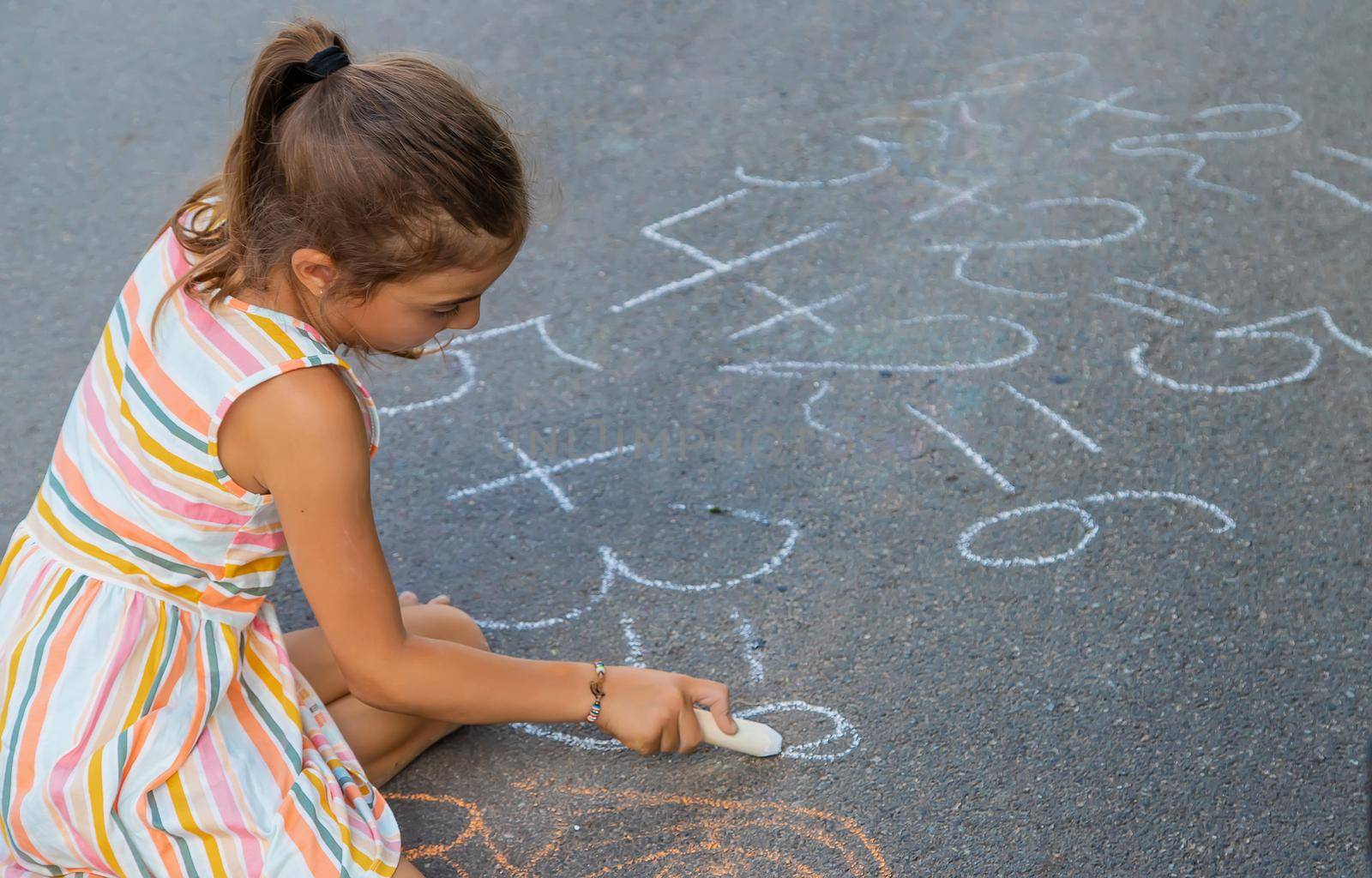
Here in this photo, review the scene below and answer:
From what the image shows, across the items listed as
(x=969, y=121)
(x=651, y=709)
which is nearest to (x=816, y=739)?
(x=651, y=709)

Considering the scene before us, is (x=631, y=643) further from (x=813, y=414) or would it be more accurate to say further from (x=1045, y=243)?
(x=1045, y=243)

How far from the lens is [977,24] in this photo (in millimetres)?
4496

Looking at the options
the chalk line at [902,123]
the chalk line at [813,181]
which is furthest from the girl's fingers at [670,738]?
the chalk line at [902,123]

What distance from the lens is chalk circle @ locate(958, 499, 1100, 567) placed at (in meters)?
2.28

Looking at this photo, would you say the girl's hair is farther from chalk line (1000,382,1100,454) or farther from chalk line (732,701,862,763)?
chalk line (1000,382,1100,454)

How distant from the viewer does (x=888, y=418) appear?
2.68 m

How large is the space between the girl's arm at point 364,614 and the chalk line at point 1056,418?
3.47 ft

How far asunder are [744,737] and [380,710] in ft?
1.68

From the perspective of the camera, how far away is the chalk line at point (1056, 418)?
8.41 ft

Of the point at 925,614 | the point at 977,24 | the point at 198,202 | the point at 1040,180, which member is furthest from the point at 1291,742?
the point at 977,24

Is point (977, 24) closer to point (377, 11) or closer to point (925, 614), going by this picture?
point (377, 11)

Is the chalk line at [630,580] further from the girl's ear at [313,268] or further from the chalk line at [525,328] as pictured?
the girl's ear at [313,268]

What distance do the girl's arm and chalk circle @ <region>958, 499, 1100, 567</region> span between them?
65 cm

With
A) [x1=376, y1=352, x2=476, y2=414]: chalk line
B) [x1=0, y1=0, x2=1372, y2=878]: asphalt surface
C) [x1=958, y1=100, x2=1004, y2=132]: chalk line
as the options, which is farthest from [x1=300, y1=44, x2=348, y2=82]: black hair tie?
[x1=958, y1=100, x2=1004, y2=132]: chalk line
